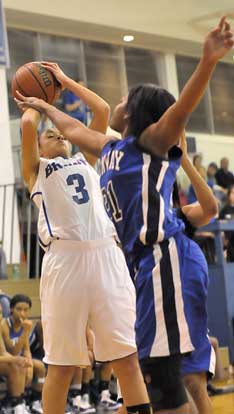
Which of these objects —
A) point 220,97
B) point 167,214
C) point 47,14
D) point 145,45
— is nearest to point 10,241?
point 47,14

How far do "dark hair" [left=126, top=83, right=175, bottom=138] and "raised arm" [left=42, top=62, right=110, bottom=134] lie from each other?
756 millimetres

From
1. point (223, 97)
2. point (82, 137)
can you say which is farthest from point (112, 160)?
point (223, 97)

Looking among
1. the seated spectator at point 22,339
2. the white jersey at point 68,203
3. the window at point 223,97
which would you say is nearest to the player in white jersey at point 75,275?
the white jersey at point 68,203

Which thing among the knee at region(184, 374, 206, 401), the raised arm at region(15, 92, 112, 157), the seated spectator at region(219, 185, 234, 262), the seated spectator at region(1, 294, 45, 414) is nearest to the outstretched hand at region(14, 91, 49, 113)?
the raised arm at region(15, 92, 112, 157)

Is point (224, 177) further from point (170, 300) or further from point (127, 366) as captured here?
point (170, 300)

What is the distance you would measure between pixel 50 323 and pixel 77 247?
398mm

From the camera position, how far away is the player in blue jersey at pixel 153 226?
2.78 metres

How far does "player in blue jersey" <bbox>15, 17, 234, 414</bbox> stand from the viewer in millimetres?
2777

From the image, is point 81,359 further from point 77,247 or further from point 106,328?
point 77,247

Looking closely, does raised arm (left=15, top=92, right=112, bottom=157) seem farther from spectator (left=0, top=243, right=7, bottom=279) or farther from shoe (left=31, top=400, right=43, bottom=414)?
spectator (left=0, top=243, right=7, bottom=279)

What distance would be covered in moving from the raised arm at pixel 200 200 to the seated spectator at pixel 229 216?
8.01 meters

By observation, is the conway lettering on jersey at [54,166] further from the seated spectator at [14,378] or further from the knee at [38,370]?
the knee at [38,370]

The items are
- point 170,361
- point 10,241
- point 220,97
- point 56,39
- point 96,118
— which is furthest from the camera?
point 220,97

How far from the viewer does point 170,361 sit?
2.80m
